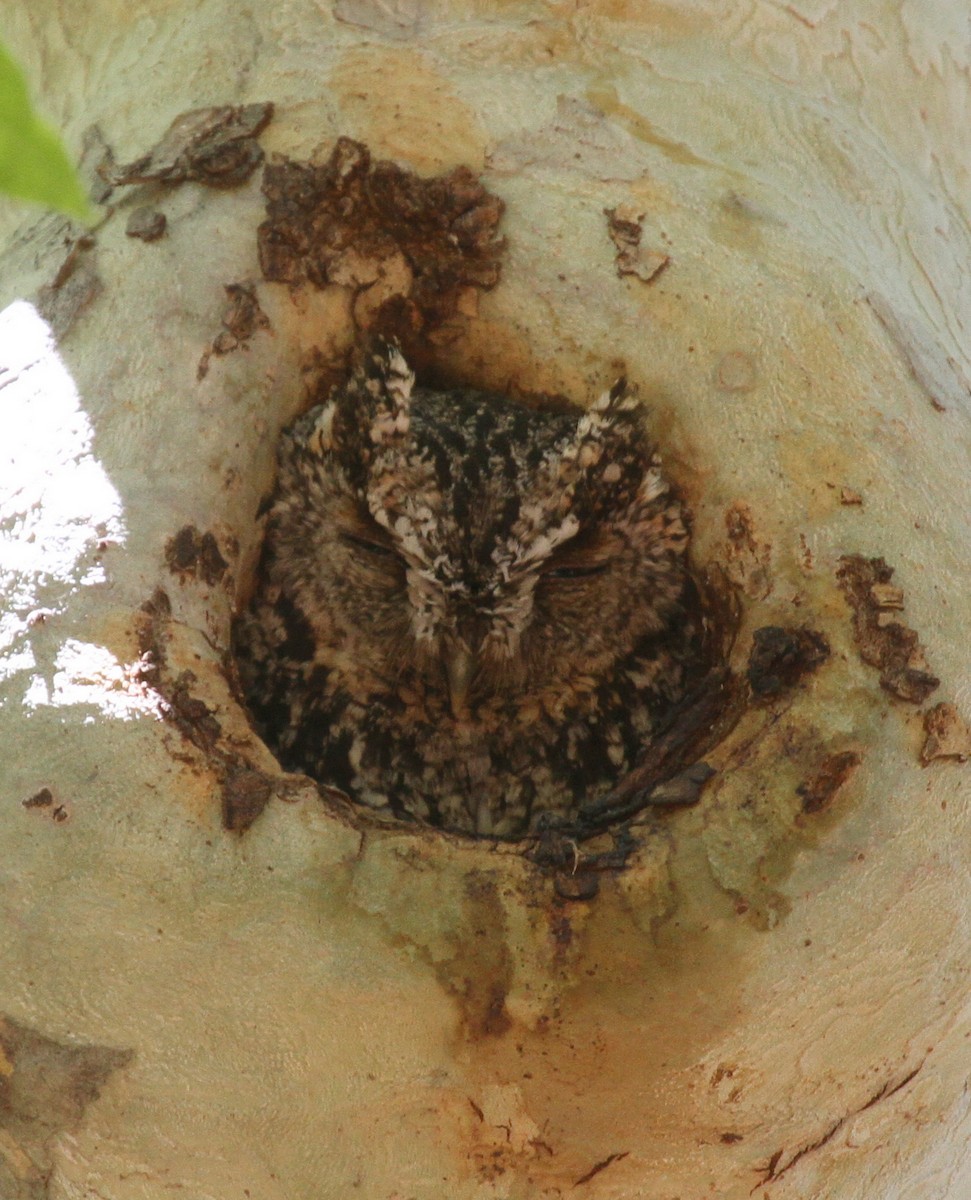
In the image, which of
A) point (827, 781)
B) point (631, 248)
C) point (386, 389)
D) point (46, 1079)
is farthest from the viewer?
point (386, 389)

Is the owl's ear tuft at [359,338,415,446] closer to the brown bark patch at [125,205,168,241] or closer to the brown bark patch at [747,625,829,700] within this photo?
the brown bark patch at [125,205,168,241]

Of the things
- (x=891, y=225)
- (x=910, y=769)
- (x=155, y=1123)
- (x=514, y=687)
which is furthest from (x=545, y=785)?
(x=891, y=225)

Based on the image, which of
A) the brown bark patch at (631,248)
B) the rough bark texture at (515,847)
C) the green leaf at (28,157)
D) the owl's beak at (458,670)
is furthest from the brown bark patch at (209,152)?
the green leaf at (28,157)

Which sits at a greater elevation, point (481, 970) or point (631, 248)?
point (631, 248)

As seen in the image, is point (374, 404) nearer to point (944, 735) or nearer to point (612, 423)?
point (612, 423)

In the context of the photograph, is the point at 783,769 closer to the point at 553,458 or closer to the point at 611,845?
the point at 611,845

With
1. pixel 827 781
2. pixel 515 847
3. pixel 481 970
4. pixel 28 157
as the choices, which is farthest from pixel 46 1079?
pixel 28 157

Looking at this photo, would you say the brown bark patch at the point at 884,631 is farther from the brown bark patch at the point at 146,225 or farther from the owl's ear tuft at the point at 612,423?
the brown bark patch at the point at 146,225
